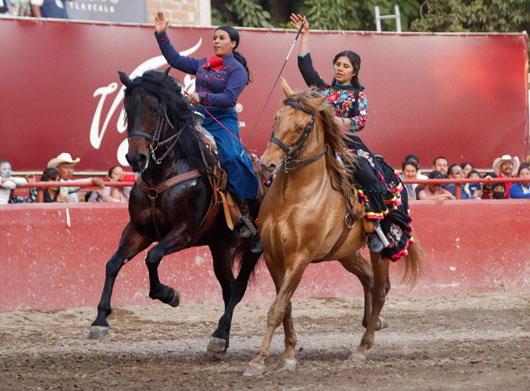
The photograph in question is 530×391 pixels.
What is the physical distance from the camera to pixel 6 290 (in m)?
9.02

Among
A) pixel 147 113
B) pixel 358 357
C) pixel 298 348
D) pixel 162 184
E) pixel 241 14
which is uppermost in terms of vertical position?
pixel 241 14

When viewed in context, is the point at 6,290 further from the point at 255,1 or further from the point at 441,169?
the point at 255,1

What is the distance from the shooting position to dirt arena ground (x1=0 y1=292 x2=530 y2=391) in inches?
233

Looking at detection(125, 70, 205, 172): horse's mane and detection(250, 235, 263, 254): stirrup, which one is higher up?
detection(125, 70, 205, 172): horse's mane

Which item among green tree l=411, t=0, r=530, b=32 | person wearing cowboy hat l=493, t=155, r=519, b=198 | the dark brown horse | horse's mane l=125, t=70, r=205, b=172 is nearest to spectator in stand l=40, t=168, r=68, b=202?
the dark brown horse

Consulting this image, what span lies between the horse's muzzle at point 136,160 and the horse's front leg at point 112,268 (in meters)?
0.63

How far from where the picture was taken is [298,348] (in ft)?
24.6

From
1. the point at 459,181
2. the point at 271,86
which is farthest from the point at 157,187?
the point at 271,86

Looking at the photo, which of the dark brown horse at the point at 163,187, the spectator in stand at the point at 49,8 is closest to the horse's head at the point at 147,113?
the dark brown horse at the point at 163,187

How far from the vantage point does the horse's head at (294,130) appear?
5832mm

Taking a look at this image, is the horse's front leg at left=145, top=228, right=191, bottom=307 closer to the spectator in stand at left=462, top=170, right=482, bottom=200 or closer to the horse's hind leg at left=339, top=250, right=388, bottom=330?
the horse's hind leg at left=339, top=250, right=388, bottom=330

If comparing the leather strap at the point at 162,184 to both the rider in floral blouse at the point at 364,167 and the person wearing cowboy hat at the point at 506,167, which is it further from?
the person wearing cowboy hat at the point at 506,167

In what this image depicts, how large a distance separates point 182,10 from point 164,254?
9125 mm

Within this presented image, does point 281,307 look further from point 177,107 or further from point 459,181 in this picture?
point 459,181
